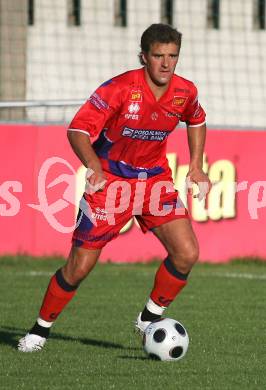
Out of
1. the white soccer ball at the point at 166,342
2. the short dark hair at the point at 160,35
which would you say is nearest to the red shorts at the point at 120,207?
the white soccer ball at the point at 166,342

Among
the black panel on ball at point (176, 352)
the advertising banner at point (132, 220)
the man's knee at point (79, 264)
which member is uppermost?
the man's knee at point (79, 264)

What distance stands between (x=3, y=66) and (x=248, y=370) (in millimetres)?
11195

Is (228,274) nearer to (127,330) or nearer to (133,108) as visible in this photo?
(127,330)

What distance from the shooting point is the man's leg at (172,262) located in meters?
8.20

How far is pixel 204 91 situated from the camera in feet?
63.4

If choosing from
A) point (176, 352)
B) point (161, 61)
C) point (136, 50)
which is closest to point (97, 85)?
point (136, 50)

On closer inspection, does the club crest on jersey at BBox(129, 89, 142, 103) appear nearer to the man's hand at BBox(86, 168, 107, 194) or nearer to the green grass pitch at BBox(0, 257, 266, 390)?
the man's hand at BBox(86, 168, 107, 194)

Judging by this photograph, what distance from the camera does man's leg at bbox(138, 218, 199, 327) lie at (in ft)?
26.9

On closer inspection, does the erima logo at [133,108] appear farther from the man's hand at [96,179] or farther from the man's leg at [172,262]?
the man's leg at [172,262]

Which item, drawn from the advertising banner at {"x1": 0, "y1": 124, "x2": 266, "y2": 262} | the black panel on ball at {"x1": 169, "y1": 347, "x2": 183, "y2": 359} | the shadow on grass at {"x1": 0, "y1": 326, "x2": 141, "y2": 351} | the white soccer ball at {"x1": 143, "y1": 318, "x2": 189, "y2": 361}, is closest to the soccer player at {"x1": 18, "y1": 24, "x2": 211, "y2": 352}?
the shadow on grass at {"x1": 0, "y1": 326, "x2": 141, "y2": 351}

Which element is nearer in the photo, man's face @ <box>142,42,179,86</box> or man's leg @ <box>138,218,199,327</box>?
man's face @ <box>142,42,179,86</box>

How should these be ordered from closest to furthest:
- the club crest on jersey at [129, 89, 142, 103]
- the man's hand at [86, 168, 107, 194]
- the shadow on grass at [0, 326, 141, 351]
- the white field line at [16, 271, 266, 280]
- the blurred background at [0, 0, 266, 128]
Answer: the man's hand at [86, 168, 107, 194] < the club crest on jersey at [129, 89, 142, 103] < the shadow on grass at [0, 326, 141, 351] < the white field line at [16, 271, 266, 280] < the blurred background at [0, 0, 266, 128]

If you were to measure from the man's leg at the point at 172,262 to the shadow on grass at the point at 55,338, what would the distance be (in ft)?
0.98

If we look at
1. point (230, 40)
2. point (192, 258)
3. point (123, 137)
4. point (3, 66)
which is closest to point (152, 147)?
point (123, 137)
